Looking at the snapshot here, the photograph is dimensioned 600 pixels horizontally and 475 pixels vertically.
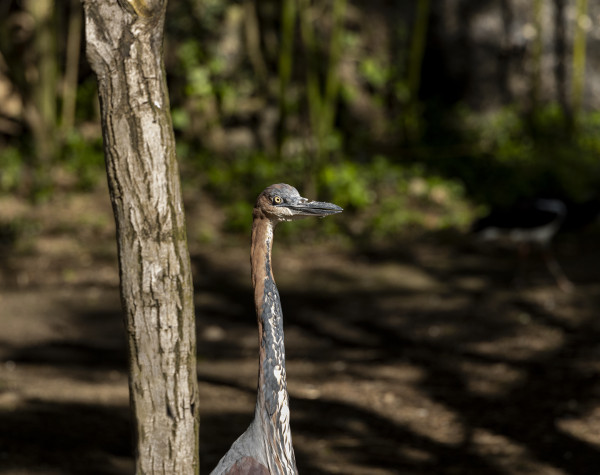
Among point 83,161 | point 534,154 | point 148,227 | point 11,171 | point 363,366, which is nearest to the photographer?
point 148,227

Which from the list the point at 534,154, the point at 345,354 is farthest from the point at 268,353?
the point at 534,154

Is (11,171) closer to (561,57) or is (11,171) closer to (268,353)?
(561,57)

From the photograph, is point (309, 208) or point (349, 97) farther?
point (349, 97)

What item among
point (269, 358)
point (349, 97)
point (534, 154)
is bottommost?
point (269, 358)

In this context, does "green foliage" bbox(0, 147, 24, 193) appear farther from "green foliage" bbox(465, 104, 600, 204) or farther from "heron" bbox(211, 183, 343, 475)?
"heron" bbox(211, 183, 343, 475)

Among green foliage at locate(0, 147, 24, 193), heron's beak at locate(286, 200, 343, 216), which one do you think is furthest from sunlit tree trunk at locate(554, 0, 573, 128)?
heron's beak at locate(286, 200, 343, 216)

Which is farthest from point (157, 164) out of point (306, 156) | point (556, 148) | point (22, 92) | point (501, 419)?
point (556, 148)

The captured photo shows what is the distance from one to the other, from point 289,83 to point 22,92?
394 centimetres

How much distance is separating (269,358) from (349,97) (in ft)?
34.1

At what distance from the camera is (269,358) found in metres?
3.21

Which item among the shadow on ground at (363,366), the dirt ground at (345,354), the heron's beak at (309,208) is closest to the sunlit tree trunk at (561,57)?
the dirt ground at (345,354)

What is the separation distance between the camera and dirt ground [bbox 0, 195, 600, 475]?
17.2 ft

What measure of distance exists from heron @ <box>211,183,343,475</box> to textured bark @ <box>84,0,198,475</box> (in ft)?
0.78

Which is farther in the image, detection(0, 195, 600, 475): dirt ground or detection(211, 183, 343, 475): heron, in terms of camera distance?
detection(0, 195, 600, 475): dirt ground
